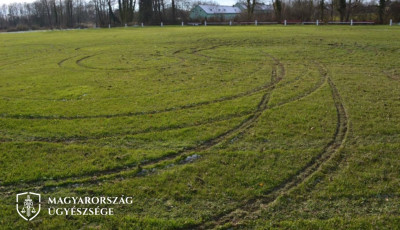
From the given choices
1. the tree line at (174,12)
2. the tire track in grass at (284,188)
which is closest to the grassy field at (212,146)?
the tire track in grass at (284,188)

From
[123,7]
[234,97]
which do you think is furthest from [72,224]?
[123,7]

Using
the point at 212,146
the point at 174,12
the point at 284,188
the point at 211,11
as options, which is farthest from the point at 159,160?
the point at 211,11

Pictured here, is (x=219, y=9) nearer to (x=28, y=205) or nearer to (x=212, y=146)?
(x=212, y=146)

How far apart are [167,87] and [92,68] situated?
26.7 feet

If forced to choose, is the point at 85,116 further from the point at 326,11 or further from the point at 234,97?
the point at 326,11

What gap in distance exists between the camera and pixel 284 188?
6.85 meters

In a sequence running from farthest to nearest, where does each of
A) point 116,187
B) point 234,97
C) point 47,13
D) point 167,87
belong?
point 47,13
point 167,87
point 234,97
point 116,187

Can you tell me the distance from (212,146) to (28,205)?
4637 millimetres

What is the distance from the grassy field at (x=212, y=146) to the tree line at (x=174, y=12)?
40234 millimetres

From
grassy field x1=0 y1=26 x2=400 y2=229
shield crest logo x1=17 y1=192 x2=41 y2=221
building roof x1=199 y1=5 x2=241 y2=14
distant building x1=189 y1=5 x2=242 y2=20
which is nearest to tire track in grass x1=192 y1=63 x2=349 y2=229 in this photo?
grassy field x1=0 y1=26 x2=400 y2=229

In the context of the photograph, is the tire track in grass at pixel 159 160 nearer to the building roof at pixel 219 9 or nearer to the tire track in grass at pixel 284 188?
the tire track in grass at pixel 284 188

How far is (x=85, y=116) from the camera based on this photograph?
11.5 meters

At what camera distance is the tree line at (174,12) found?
5134 centimetres

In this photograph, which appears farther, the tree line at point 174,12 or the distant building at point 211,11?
the distant building at point 211,11
